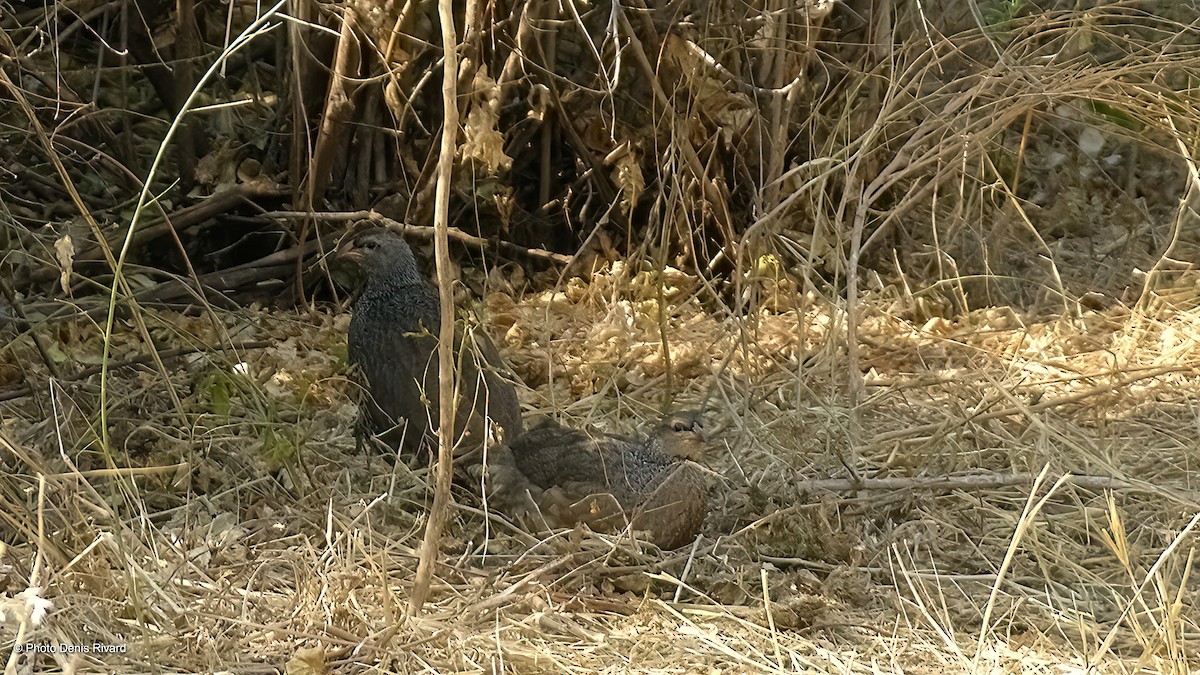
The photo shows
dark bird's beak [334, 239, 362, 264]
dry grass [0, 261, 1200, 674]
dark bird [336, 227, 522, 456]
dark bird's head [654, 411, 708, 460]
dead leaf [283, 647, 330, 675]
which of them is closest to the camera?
dead leaf [283, 647, 330, 675]

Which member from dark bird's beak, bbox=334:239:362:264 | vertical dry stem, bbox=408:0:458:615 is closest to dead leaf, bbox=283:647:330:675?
vertical dry stem, bbox=408:0:458:615

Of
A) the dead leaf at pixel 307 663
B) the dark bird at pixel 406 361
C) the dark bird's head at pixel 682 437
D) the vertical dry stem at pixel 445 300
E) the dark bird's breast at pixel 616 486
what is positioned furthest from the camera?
the dark bird at pixel 406 361

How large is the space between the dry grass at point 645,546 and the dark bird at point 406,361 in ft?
0.76

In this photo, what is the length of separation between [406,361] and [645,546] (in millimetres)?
1133

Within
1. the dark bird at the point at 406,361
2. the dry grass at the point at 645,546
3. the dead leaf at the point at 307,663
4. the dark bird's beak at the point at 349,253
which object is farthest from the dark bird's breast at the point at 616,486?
the dark bird's beak at the point at 349,253

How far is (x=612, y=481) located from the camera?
3.84m

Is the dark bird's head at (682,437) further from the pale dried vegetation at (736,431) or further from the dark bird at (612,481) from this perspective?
the pale dried vegetation at (736,431)

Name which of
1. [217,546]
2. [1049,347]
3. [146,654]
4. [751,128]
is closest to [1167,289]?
[1049,347]

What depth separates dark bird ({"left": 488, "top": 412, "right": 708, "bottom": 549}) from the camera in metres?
3.78

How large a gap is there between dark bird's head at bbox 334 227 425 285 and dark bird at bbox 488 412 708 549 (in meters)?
1.04

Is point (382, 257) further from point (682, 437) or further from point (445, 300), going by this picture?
point (445, 300)

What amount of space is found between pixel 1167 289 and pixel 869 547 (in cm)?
314

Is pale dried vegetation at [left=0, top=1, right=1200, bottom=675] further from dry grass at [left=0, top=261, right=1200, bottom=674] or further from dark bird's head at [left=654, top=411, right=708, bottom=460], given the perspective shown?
dark bird's head at [left=654, top=411, right=708, bottom=460]

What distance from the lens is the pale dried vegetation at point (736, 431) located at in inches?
120
